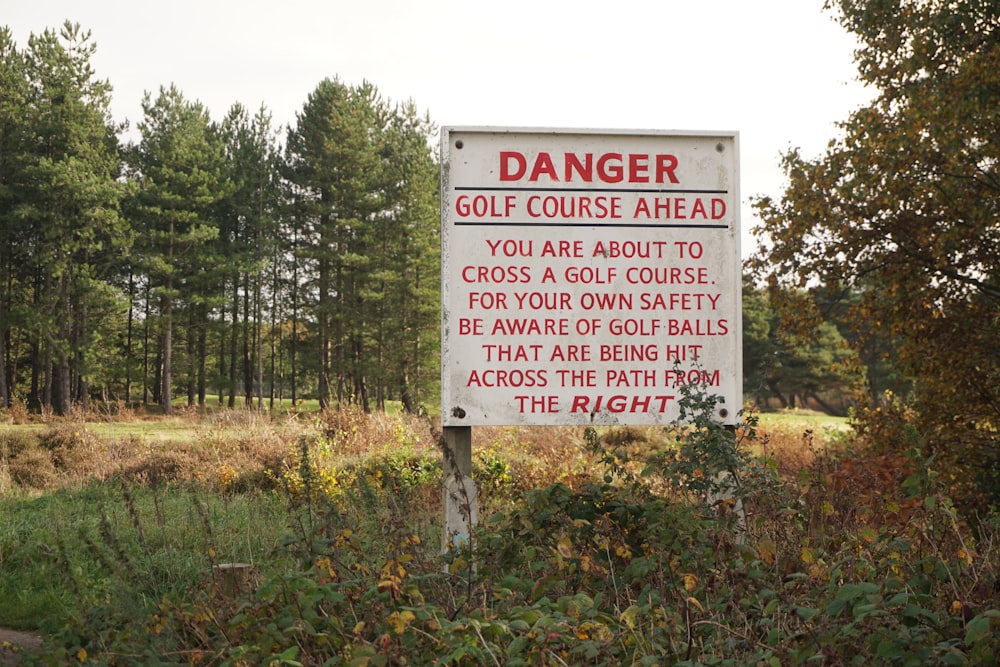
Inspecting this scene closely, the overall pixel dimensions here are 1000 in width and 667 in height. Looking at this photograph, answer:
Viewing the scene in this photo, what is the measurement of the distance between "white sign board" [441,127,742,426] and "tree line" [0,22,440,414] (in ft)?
104

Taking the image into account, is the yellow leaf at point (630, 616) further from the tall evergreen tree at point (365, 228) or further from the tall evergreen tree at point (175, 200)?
the tall evergreen tree at point (175, 200)

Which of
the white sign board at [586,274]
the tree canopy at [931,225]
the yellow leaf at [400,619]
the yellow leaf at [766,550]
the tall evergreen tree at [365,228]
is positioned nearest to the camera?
the yellow leaf at [400,619]

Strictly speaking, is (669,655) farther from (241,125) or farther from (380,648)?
(241,125)

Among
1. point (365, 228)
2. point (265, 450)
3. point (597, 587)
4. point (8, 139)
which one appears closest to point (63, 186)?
point (8, 139)

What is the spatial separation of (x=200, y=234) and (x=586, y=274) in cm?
4027

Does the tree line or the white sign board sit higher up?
the tree line

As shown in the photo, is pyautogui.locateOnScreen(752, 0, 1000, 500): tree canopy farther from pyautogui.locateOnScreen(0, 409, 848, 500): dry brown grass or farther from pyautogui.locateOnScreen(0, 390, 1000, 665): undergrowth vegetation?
pyautogui.locateOnScreen(0, 390, 1000, 665): undergrowth vegetation

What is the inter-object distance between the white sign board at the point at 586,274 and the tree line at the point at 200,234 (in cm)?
3167

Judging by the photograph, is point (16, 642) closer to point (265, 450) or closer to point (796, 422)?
point (265, 450)

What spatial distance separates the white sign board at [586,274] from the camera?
5.50 m

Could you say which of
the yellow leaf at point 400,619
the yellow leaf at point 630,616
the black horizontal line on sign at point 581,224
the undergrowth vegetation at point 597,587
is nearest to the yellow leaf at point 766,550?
the undergrowth vegetation at point 597,587

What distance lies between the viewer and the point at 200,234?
43.1 m

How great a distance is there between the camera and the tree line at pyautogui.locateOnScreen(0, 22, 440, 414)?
39094 millimetres

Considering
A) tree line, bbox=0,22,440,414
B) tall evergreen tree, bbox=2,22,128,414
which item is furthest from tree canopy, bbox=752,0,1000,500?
tall evergreen tree, bbox=2,22,128,414
